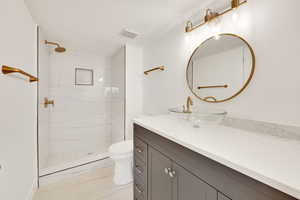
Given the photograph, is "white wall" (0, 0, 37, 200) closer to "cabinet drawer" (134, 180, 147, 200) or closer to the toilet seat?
the toilet seat

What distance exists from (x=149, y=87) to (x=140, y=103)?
1.26 ft

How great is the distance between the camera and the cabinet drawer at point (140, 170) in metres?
1.11

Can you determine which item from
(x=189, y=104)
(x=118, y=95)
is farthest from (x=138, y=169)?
(x=118, y=95)

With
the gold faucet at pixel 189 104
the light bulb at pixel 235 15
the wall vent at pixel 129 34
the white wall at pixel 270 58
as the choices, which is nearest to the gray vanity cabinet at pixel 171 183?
the gold faucet at pixel 189 104

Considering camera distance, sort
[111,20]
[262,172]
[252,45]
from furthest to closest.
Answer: [111,20], [252,45], [262,172]

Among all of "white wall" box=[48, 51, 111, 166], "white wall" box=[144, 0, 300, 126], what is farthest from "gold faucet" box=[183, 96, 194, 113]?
"white wall" box=[48, 51, 111, 166]

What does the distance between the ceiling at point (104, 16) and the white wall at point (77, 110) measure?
63 cm

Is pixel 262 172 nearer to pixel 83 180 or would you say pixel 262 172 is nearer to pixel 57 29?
pixel 83 180

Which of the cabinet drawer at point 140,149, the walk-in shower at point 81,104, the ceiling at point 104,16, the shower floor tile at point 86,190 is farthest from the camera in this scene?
the walk-in shower at point 81,104

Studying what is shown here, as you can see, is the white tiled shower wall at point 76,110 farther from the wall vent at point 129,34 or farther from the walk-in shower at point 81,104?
the wall vent at point 129,34

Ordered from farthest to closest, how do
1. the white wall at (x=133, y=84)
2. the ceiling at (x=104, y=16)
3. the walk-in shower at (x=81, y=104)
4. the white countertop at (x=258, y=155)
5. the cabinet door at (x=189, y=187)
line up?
the walk-in shower at (x=81, y=104), the white wall at (x=133, y=84), the ceiling at (x=104, y=16), the cabinet door at (x=189, y=187), the white countertop at (x=258, y=155)

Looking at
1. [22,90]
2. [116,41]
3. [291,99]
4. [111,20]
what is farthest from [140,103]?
[291,99]

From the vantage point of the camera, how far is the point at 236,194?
0.49 m

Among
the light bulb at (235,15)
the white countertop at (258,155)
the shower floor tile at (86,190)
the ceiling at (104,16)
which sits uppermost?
the ceiling at (104,16)
